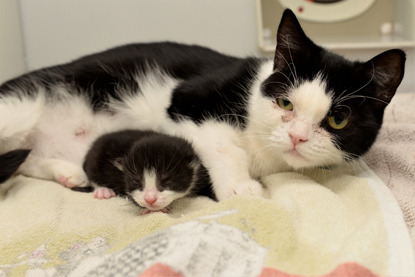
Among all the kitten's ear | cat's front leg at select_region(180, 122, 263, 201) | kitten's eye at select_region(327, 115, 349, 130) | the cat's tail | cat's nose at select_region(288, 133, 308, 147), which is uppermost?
kitten's eye at select_region(327, 115, 349, 130)

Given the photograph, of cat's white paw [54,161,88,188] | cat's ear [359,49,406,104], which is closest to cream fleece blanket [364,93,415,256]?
cat's ear [359,49,406,104]

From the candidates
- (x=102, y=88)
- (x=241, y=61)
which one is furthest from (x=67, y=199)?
(x=241, y=61)

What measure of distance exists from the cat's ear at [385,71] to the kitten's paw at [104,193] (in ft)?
3.05

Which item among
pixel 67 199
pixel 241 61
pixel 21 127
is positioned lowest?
pixel 67 199

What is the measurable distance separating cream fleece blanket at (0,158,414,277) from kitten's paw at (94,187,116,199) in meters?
0.07

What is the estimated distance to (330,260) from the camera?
2.82 ft

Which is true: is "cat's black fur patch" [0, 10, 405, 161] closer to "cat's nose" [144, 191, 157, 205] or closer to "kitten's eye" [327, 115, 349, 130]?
"kitten's eye" [327, 115, 349, 130]

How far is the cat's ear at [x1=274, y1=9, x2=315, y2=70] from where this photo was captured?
1.31m

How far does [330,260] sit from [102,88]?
1276 mm

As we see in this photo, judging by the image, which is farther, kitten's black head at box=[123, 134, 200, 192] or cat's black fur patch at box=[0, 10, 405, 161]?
kitten's black head at box=[123, 134, 200, 192]

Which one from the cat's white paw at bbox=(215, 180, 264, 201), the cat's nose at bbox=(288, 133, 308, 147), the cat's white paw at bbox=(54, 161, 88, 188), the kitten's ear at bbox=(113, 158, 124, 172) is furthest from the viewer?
the cat's white paw at bbox=(54, 161, 88, 188)

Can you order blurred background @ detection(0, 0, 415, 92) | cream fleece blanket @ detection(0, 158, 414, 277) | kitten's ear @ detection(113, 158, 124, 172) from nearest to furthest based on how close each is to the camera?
cream fleece blanket @ detection(0, 158, 414, 277)
kitten's ear @ detection(113, 158, 124, 172)
blurred background @ detection(0, 0, 415, 92)

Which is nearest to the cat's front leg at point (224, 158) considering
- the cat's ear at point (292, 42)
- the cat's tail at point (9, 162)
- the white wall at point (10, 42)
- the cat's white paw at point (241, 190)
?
the cat's white paw at point (241, 190)

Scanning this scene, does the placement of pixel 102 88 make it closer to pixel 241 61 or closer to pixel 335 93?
pixel 241 61
